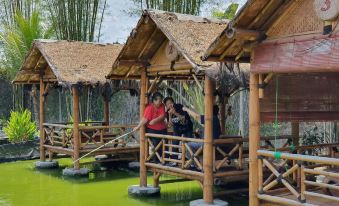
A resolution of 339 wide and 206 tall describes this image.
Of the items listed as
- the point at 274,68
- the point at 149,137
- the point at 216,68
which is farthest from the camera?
the point at 149,137

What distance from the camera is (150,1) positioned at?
568 inches

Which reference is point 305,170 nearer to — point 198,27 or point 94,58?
point 198,27

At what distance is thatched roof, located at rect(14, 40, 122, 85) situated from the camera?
11461 mm

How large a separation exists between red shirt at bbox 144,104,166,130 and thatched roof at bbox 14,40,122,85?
2.66 metres

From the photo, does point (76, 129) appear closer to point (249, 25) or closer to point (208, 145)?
point (208, 145)

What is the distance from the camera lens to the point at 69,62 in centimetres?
1185

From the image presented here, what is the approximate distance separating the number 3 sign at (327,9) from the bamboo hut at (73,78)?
6.75 m

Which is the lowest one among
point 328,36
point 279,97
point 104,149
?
point 104,149

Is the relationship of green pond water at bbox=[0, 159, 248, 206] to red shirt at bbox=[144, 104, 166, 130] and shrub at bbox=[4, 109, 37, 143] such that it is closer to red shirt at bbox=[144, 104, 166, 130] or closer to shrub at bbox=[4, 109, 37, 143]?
red shirt at bbox=[144, 104, 166, 130]

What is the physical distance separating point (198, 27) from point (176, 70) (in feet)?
2.64

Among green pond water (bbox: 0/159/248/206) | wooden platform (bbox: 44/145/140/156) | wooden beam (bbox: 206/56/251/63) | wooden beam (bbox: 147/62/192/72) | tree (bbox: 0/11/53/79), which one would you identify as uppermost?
tree (bbox: 0/11/53/79)

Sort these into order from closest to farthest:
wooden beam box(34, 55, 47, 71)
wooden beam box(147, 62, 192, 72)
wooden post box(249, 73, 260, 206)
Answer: wooden post box(249, 73, 260, 206), wooden beam box(147, 62, 192, 72), wooden beam box(34, 55, 47, 71)

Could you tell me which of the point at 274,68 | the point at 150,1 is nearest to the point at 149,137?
the point at 274,68

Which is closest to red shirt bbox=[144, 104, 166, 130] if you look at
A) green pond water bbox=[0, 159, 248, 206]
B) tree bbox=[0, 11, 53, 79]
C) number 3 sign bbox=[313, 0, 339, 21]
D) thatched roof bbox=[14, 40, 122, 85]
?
green pond water bbox=[0, 159, 248, 206]
